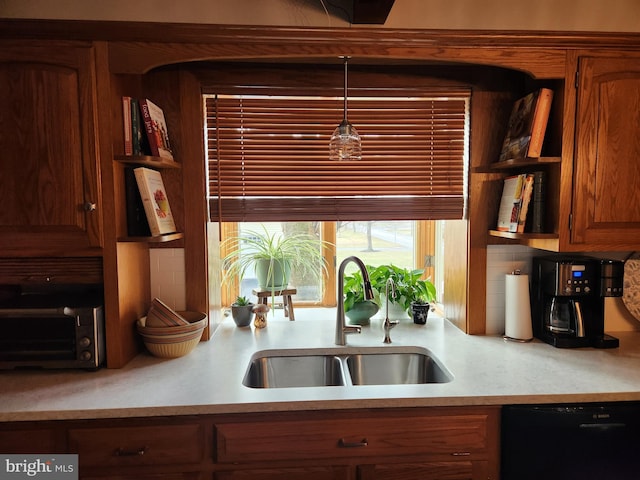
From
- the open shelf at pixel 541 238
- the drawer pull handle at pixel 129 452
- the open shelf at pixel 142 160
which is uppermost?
the open shelf at pixel 142 160

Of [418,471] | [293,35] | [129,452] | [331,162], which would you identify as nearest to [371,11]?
[293,35]

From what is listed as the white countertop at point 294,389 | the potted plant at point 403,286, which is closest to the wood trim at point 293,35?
the potted plant at point 403,286

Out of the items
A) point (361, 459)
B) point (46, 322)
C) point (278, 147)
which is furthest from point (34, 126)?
point (361, 459)

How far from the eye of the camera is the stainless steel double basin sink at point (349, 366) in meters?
1.75

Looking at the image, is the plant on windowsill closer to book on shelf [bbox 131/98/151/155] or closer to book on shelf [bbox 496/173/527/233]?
book on shelf [bbox 131/98/151/155]

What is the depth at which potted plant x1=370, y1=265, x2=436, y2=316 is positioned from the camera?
82.7 inches

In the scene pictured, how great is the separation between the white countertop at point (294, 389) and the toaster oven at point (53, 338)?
0.17 ft

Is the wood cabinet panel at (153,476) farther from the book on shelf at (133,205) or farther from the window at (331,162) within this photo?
the window at (331,162)

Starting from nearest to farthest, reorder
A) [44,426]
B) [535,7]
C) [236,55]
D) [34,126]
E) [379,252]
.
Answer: [44,426] < [34,126] < [236,55] < [535,7] < [379,252]

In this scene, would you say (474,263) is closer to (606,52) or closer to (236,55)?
(606,52)

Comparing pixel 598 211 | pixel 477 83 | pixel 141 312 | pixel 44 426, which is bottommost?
pixel 44 426

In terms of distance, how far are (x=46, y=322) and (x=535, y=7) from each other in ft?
7.51

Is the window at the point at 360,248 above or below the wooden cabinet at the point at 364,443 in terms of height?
above

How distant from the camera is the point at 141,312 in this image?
174 cm
